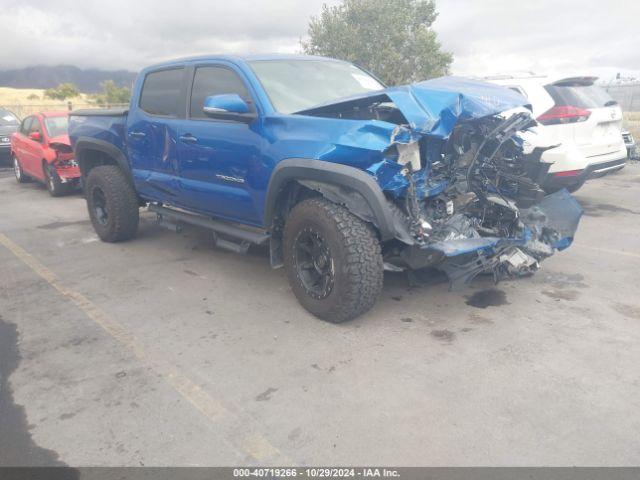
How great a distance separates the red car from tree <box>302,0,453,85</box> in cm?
1458

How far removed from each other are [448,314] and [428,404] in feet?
4.25

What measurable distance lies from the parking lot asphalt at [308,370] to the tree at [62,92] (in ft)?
191

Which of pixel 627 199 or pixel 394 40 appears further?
pixel 394 40

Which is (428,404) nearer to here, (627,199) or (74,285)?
(74,285)

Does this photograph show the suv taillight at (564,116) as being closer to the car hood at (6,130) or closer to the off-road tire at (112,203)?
the off-road tire at (112,203)

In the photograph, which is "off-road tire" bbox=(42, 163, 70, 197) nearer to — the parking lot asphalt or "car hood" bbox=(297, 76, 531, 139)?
the parking lot asphalt

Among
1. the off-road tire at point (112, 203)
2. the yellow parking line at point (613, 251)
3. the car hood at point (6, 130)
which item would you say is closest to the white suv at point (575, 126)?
the yellow parking line at point (613, 251)

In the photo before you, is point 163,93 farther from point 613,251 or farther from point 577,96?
point 577,96

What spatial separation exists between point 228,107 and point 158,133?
60.1 inches

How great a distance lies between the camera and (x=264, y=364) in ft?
11.3

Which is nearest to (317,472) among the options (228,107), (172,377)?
(172,377)

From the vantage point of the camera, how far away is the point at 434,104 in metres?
3.74

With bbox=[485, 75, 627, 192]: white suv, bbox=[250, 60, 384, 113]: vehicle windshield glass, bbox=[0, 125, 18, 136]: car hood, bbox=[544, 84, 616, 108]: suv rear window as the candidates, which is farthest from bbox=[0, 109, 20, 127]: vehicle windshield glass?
bbox=[544, 84, 616, 108]: suv rear window

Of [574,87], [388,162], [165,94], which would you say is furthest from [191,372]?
[574,87]
